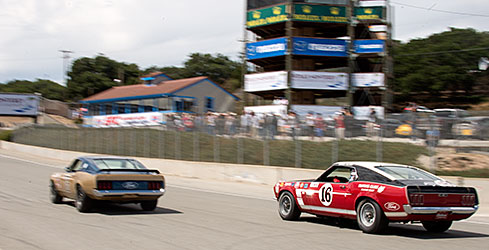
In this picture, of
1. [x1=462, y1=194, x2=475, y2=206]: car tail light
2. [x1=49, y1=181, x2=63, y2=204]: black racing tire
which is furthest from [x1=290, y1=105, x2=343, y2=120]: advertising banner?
[x1=462, y1=194, x2=475, y2=206]: car tail light

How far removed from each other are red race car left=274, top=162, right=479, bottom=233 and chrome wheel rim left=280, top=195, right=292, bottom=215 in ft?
1.79

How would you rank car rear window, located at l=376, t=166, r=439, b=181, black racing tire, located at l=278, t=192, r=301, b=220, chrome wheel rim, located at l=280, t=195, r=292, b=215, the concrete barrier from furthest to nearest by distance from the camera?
the concrete barrier
chrome wheel rim, located at l=280, t=195, r=292, b=215
black racing tire, located at l=278, t=192, r=301, b=220
car rear window, located at l=376, t=166, r=439, b=181

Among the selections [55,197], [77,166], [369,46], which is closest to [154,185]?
[77,166]

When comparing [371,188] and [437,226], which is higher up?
[371,188]

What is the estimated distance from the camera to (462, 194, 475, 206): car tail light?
935cm

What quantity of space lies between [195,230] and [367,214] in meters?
3.21

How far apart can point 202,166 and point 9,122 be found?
6158 cm

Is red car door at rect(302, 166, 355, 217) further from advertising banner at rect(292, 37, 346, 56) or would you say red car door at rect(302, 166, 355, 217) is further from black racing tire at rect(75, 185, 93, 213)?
advertising banner at rect(292, 37, 346, 56)

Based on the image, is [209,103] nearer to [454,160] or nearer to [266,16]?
[266,16]

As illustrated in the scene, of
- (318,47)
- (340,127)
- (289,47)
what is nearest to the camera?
(340,127)

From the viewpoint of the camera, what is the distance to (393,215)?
9086 millimetres

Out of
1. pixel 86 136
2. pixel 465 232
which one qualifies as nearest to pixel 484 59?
pixel 86 136

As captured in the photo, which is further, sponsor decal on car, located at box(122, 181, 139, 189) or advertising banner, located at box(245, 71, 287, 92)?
advertising banner, located at box(245, 71, 287, 92)

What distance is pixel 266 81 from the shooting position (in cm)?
5072
